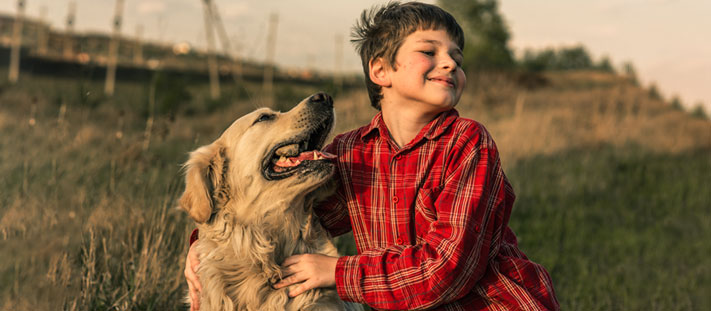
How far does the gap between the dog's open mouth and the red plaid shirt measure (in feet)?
0.80

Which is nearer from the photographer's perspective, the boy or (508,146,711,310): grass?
the boy

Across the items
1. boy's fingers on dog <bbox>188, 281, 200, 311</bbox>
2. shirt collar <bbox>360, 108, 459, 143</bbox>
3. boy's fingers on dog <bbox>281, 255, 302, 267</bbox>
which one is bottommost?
boy's fingers on dog <bbox>188, 281, 200, 311</bbox>

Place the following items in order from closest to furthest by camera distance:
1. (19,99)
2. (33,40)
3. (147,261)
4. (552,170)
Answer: (147,261) → (552,170) → (19,99) → (33,40)

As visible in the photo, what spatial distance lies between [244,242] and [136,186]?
276 centimetres

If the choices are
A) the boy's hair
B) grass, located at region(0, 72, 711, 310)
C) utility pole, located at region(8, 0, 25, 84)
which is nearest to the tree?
grass, located at region(0, 72, 711, 310)

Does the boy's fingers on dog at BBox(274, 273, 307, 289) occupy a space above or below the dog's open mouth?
below

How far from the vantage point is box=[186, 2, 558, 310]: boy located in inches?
84.7

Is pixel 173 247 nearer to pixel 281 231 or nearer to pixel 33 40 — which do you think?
pixel 281 231

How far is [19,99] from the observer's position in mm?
14148

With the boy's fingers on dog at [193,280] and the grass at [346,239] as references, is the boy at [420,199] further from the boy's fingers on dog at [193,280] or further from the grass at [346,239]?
the grass at [346,239]

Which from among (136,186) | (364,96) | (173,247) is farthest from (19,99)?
(173,247)

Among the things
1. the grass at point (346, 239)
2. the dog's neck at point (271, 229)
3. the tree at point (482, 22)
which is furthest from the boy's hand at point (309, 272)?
the tree at point (482, 22)

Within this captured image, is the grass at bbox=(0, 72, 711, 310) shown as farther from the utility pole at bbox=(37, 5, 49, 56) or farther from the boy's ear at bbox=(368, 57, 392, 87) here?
the utility pole at bbox=(37, 5, 49, 56)

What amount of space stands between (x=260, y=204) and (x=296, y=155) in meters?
0.31
